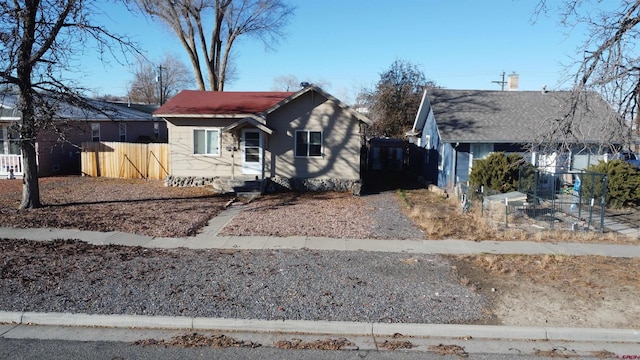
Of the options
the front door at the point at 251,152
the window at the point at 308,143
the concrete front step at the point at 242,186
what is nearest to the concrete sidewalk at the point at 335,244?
the concrete front step at the point at 242,186

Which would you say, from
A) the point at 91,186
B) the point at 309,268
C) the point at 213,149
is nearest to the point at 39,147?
the point at 91,186

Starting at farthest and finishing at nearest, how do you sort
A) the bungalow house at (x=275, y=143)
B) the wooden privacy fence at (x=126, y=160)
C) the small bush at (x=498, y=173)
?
the wooden privacy fence at (x=126, y=160)
the bungalow house at (x=275, y=143)
the small bush at (x=498, y=173)

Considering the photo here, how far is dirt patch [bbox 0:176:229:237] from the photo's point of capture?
41.2ft

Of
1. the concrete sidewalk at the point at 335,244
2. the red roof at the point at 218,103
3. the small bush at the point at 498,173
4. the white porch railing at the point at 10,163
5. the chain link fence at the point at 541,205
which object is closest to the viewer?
the concrete sidewalk at the point at 335,244

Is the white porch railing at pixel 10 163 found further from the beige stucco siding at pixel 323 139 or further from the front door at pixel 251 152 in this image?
the beige stucco siding at pixel 323 139

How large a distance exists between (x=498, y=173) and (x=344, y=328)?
1255cm

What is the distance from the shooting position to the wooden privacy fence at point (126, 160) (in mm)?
23547

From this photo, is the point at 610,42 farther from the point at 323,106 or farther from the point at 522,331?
the point at 323,106

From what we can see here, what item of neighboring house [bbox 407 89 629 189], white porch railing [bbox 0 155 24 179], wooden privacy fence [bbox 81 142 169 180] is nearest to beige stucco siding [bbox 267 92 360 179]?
→ neighboring house [bbox 407 89 629 189]

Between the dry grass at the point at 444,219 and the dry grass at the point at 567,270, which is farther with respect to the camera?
the dry grass at the point at 444,219

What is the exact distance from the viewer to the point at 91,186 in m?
20.4

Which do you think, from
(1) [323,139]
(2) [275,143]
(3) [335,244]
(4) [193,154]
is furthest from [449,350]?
(4) [193,154]

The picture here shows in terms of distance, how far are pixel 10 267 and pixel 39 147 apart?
17.4 meters

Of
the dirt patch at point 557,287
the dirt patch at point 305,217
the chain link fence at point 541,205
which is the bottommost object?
the dirt patch at point 557,287
